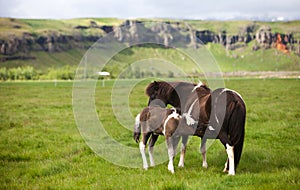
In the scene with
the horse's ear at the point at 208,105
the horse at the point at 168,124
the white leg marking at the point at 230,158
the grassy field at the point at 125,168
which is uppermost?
the horse's ear at the point at 208,105

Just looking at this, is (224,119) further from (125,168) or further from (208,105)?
(125,168)

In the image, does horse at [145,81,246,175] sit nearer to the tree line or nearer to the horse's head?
the horse's head

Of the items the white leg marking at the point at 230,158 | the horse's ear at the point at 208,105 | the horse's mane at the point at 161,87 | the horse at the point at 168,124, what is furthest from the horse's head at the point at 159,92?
the white leg marking at the point at 230,158

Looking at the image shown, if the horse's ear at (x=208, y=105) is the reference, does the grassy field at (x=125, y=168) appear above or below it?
below

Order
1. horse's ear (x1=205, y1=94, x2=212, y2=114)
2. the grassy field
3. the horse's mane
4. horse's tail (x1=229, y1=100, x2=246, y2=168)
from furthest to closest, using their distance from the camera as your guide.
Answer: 1. the horse's mane
2. horse's ear (x1=205, y1=94, x2=212, y2=114)
3. horse's tail (x1=229, y1=100, x2=246, y2=168)
4. the grassy field

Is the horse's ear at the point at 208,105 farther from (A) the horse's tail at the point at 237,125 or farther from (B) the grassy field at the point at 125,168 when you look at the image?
(B) the grassy field at the point at 125,168

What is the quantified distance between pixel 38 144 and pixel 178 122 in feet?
22.8

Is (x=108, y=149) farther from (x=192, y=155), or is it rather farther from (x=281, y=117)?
(x=281, y=117)

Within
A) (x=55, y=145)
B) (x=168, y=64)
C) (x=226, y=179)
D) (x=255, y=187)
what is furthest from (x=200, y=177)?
(x=55, y=145)

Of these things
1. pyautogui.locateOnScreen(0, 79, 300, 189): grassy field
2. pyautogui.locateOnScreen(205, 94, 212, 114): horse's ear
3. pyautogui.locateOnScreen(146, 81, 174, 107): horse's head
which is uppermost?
pyautogui.locateOnScreen(146, 81, 174, 107): horse's head

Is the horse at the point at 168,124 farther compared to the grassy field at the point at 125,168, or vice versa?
the horse at the point at 168,124

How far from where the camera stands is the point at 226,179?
26.9ft

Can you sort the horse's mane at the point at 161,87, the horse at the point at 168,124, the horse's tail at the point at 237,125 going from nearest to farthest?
the horse's tail at the point at 237,125 → the horse at the point at 168,124 → the horse's mane at the point at 161,87

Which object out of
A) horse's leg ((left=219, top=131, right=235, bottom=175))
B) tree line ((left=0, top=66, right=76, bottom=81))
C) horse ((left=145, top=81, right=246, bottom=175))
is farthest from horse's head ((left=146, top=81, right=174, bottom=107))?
tree line ((left=0, top=66, right=76, bottom=81))
